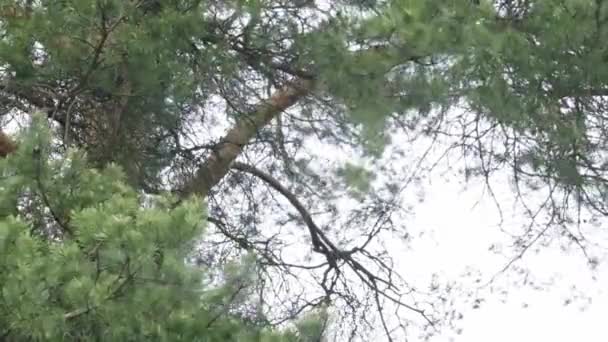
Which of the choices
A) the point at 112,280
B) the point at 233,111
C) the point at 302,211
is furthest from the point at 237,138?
the point at 112,280

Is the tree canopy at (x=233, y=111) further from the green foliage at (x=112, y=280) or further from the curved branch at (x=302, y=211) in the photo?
the curved branch at (x=302, y=211)

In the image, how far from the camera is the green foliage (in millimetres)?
1692

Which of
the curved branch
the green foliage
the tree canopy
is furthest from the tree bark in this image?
the green foliage

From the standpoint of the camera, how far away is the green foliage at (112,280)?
1692 mm

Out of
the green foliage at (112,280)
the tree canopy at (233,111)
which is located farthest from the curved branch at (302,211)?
the green foliage at (112,280)

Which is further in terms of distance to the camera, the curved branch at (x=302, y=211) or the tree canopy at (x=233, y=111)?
the curved branch at (x=302, y=211)

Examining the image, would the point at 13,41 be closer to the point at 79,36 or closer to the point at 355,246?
the point at 79,36

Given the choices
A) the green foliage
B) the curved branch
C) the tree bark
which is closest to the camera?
the green foliage

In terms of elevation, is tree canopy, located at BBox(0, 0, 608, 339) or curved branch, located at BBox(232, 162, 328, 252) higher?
curved branch, located at BBox(232, 162, 328, 252)

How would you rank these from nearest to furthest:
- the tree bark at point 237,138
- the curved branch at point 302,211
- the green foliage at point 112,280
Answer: the green foliage at point 112,280 < the tree bark at point 237,138 < the curved branch at point 302,211

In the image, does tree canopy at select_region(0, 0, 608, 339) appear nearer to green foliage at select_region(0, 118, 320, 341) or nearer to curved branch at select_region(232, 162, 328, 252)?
green foliage at select_region(0, 118, 320, 341)

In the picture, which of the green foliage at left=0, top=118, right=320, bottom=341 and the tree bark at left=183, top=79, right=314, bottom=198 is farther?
the tree bark at left=183, top=79, right=314, bottom=198

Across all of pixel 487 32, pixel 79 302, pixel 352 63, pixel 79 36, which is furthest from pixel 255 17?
pixel 79 302

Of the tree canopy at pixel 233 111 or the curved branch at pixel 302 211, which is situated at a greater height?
the curved branch at pixel 302 211
